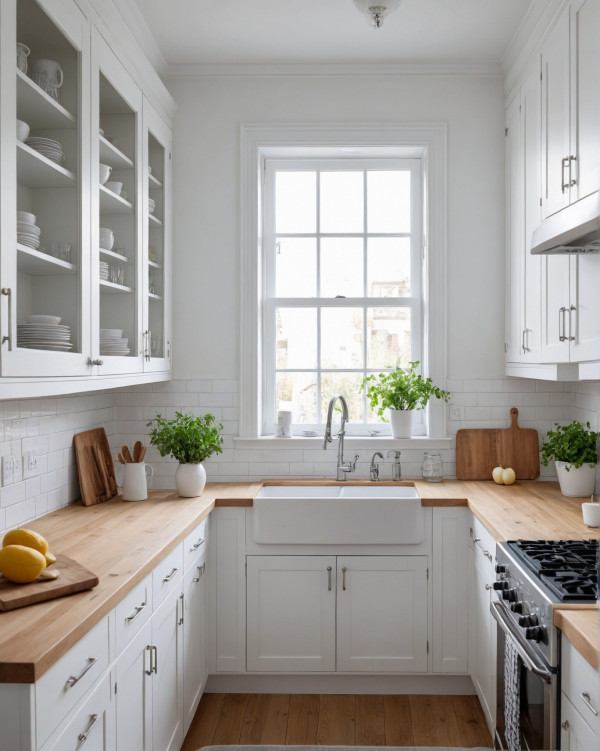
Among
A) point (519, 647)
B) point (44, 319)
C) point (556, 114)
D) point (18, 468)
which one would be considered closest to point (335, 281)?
point (556, 114)

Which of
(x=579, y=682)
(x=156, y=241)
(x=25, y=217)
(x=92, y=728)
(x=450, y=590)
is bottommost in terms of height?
(x=450, y=590)

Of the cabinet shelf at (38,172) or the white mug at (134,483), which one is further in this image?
the white mug at (134,483)

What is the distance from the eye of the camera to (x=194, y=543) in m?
2.95

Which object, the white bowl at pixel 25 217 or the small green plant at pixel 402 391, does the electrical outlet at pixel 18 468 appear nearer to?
the white bowl at pixel 25 217

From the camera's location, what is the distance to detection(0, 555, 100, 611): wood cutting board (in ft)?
5.89

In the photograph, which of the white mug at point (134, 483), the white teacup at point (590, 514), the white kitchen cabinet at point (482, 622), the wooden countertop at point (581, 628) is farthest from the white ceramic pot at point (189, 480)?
the wooden countertop at point (581, 628)

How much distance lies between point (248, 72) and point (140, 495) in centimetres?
223

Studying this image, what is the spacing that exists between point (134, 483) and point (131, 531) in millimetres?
664

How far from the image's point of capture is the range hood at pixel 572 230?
1.48 metres

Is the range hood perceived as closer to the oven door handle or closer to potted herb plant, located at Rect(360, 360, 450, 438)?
the oven door handle

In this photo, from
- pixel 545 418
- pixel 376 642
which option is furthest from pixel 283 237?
pixel 376 642

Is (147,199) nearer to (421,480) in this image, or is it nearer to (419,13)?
(419,13)

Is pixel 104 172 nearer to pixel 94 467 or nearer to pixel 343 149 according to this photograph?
pixel 94 467

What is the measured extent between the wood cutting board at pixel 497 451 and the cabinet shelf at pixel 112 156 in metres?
2.11
